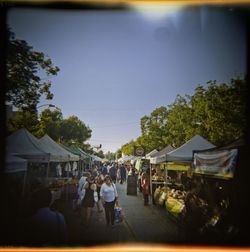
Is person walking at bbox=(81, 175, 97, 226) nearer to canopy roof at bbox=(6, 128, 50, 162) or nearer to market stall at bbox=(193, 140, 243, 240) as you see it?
canopy roof at bbox=(6, 128, 50, 162)

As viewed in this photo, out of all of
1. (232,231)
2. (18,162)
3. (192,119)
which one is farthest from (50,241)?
(192,119)

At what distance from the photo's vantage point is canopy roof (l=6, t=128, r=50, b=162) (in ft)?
21.0

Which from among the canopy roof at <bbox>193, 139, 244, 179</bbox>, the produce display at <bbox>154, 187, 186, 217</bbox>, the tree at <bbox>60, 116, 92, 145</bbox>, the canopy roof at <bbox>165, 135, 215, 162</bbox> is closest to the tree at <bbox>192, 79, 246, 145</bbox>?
the canopy roof at <bbox>165, 135, 215, 162</bbox>

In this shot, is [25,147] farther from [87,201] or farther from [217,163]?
[217,163]

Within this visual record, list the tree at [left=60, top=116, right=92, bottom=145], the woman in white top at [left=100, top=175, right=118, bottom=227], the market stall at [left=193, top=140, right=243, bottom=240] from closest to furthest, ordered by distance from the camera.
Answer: the market stall at [left=193, top=140, right=243, bottom=240] → the woman in white top at [left=100, top=175, right=118, bottom=227] → the tree at [left=60, top=116, right=92, bottom=145]

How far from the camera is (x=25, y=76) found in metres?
7.85

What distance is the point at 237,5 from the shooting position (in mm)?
4477

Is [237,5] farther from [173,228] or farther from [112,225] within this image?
[112,225]

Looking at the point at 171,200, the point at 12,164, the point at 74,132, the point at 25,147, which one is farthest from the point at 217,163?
the point at 74,132

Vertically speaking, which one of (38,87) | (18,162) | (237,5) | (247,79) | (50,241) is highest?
(237,5)

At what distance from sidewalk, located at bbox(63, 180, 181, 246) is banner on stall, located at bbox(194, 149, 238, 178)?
1621 millimetres

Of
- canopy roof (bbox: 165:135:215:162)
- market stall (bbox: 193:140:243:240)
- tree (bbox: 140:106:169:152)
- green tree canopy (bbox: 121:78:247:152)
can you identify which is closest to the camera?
market stall (bbox: 193:140:243:240)

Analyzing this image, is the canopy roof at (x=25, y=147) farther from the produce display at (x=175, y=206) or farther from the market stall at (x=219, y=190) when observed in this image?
the market stall at (x=219, y=190)

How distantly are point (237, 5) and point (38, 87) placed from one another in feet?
19.5
